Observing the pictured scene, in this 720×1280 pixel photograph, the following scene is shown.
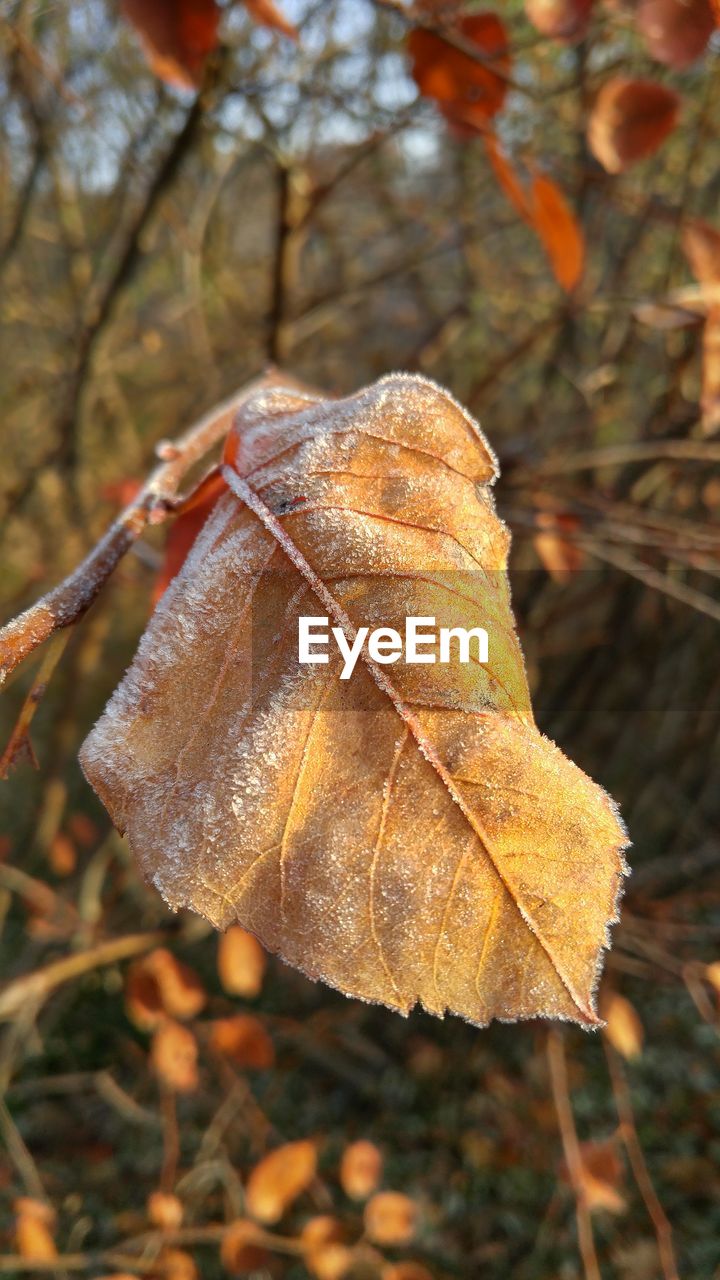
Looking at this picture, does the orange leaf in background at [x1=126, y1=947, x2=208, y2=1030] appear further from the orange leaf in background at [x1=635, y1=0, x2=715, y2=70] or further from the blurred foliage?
the orange leaf in background at [x1=635, y1=0, x2=715, y2=70]

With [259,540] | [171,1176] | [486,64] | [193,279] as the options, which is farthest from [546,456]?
[171,1176]

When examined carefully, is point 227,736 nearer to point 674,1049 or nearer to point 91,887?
point 91,887

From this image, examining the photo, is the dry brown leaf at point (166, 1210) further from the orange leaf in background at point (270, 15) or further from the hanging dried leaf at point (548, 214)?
the orange leaf in background at point (270, 15)

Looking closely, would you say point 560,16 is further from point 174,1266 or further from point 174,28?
point 174,1266

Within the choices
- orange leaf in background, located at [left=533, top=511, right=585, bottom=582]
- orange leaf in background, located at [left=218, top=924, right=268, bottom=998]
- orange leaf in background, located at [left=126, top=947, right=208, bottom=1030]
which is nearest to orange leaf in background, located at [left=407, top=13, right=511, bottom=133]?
orange leaf in background, located at [left=533, top=511, right=585, bottom=582]

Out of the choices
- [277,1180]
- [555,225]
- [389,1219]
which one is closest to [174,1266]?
[277,1180]
